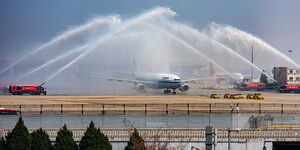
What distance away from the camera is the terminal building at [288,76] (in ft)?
545

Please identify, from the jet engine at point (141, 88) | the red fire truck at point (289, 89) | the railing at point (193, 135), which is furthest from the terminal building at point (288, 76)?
the railing at point (193, 135)

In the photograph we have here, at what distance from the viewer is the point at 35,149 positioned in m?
42.2

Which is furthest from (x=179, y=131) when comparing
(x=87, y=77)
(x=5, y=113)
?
(x=87, y=77)

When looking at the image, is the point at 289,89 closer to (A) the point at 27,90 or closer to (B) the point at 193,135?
(A) the point at 27,90

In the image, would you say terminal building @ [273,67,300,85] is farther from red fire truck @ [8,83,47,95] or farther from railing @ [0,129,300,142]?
railing @ [0,129,300,142]

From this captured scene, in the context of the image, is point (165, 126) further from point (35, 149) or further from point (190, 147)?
point (35, 149)

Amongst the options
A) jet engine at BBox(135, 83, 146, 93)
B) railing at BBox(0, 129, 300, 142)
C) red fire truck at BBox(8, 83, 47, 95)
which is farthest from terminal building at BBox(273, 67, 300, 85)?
railing at BBox(0, 129, 300, 142)

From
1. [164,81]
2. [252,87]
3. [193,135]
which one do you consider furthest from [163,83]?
[193,135]

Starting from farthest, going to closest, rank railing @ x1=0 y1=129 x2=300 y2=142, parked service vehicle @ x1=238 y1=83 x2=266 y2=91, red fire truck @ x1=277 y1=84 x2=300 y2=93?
parked service vehicle @ x1=238 y1=83 x2=266 y2=91
red fire truck @ x1=277 y1=84 x2=300 y2=93
railing @ x1=0 y1=129 x2=300 y2=142

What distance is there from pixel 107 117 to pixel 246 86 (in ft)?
337

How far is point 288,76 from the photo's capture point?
166875 millimetres

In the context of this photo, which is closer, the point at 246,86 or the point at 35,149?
the point at 35,149

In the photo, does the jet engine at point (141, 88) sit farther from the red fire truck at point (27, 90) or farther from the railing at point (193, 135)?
the railing at point (193, 135)

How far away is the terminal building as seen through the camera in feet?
545
